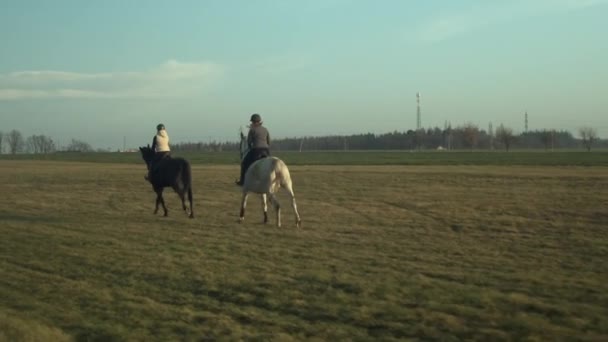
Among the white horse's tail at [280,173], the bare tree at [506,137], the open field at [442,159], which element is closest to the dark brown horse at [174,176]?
the white horse's tail at [280,173]

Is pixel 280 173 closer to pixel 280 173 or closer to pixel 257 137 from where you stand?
pixel 280 173

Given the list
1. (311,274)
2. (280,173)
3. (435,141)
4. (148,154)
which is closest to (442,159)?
(148,154)

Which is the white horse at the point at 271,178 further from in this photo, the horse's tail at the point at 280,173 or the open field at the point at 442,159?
the open field at the point at 442,159

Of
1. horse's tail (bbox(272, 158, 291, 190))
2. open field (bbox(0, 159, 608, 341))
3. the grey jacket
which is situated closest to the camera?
open field (bbox(0, 159, 608, 341))

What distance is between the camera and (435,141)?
132 m

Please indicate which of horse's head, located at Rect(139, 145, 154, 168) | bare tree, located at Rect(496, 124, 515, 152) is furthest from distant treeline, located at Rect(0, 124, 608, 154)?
horse's head, located at Rect(139, 145, 154, 168)

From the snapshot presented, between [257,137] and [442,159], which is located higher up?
[257,137]

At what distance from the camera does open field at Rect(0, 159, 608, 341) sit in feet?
18.2

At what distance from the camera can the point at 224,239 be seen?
1063 centimetres

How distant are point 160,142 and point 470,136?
111 metres

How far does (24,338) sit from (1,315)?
2.35 feet

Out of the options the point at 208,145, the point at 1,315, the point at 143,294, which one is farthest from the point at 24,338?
the point at 208,145

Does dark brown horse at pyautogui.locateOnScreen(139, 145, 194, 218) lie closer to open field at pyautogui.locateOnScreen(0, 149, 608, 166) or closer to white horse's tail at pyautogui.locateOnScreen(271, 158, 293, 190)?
white horse's tail at pyautogui.locateOnScreen(271, 158, 293, 190)

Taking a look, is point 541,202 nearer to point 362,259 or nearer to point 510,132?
point 362,259
